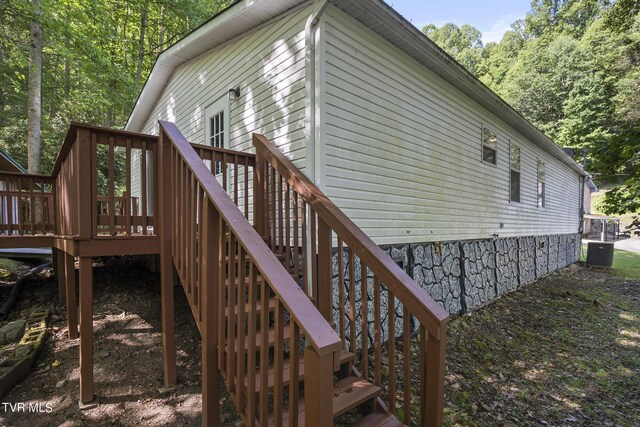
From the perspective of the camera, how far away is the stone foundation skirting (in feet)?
14.0

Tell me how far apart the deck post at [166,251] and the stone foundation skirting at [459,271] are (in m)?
1.68

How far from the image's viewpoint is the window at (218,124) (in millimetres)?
5051

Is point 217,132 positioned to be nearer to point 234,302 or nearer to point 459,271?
point 234,302

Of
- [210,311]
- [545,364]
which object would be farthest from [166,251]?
[545,364]

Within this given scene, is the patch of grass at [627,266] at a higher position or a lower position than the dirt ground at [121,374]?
lower

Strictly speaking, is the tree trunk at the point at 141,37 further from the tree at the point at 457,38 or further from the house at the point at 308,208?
the tree at the point at 457,38

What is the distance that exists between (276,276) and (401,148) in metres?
3.75

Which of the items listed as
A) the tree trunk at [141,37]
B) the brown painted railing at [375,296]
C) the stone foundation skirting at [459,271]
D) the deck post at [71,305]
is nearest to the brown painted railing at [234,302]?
the brown painted railing at [375,296]

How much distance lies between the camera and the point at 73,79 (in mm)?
13773

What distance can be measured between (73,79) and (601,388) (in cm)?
1912

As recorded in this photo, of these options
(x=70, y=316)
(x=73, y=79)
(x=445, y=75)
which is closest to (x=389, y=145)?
(x=445, y=75)

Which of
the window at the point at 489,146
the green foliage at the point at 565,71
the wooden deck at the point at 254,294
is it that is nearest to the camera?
the wooden deck at the point at 254,294

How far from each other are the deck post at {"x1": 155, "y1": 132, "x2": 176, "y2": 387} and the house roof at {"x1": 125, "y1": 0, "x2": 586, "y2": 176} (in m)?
2.50

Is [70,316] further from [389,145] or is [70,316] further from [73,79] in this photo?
[73,79]
